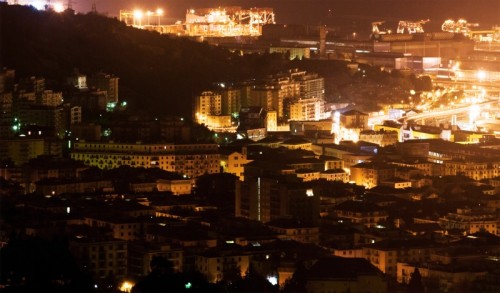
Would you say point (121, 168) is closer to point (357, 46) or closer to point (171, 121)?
point (171, 121)

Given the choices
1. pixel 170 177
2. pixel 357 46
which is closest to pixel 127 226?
pixel 170 177

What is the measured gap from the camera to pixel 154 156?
3453 cm

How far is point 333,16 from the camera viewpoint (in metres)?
73.6

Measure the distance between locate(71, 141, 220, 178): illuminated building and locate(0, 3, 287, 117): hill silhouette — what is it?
178 inches

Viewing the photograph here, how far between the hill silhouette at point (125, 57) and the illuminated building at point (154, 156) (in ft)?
14.9

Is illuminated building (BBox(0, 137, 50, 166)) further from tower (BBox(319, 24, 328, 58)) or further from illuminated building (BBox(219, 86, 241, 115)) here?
tower (BBox(319, 24, 328, 58))

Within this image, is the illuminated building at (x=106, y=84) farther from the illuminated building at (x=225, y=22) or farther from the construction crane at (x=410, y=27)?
the construction crane at (x=410, y=27)

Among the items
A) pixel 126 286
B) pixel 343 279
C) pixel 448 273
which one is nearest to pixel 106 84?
pixel 126 286

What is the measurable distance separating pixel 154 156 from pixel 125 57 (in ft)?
33.4

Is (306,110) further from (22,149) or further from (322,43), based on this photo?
(322,43)

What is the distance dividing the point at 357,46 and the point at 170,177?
2521 cm

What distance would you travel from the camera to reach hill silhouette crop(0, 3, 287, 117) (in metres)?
41.2

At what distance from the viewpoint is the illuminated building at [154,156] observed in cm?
3416

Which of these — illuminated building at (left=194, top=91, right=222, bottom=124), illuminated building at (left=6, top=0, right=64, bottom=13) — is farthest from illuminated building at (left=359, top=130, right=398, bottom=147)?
illuminated building at (left=6, top=0, right=64, bottom=13)
